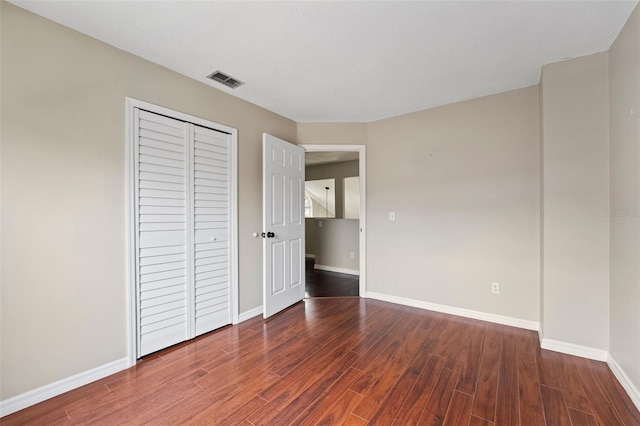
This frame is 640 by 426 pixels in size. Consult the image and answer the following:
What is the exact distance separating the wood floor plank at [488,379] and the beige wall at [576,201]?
425 mm

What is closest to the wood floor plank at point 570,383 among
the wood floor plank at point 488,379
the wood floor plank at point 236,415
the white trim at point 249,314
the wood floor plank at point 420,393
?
the wood floor plank at point 488,379

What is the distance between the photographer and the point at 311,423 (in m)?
1.47

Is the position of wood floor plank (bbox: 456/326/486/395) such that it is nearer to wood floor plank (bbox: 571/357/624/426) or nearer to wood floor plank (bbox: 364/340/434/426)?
wood floor plank (bbox: 364/340/434/426)

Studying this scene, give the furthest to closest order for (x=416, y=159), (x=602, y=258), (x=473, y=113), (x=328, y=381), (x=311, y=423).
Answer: (x=416, y=159), (x=473, y=113), (x=602, y=258), (x=328, y=381), (x=311, y=423)

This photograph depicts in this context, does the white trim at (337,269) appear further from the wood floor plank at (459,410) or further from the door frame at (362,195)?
the wood floor plank at (459,410)

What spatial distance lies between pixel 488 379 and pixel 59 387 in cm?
283

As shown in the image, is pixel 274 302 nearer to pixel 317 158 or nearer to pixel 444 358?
pixel 444 358

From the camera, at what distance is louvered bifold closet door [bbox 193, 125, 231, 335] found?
249 centimetres

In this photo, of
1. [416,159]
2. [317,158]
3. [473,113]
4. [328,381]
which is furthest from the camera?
[317,158]

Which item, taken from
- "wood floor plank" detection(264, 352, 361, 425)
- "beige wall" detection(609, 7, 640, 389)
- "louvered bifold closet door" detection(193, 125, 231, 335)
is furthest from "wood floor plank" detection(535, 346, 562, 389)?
"louvered bifold closet door" detection(193, 125, 231, 335)

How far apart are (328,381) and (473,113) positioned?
296 cm

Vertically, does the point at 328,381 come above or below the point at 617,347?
below

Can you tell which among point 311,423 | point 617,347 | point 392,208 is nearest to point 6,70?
point 311,423

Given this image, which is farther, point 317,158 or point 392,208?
point 317,158
